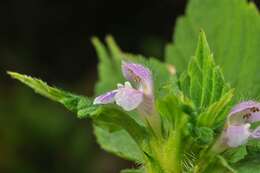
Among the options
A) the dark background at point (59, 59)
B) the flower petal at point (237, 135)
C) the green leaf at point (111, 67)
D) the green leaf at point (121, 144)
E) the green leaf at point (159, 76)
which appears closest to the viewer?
the flower petal at point (237, 135)

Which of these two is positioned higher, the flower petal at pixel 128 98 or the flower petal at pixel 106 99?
the flower petal at pixel 106 99

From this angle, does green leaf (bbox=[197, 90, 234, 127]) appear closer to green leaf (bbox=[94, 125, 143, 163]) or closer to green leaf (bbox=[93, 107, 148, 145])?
green leaf (bbox=[93, 107, 148, 145])

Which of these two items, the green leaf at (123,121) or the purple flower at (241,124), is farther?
the green leaf at (123,121)

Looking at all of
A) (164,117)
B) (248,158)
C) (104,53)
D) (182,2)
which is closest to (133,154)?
(164,117)

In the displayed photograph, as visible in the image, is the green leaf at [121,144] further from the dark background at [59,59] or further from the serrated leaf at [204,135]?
the dark background at [59,59]

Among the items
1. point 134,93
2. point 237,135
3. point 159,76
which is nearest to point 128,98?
point 134,93

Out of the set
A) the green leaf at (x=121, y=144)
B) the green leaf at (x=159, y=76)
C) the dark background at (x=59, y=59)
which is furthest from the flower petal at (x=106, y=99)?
the dark background at (x=59, y=59)

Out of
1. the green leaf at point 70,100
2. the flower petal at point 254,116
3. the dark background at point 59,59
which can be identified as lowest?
the flower petal at point 254,116
